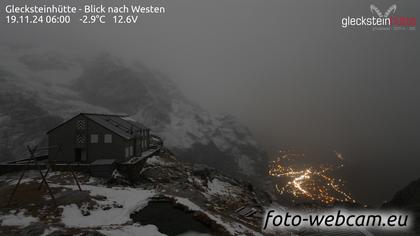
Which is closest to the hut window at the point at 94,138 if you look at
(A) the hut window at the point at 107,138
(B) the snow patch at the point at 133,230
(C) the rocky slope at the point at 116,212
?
(A) the hut window at the point at 107,138

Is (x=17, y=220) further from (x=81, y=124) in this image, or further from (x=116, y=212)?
(x=81, y=124)

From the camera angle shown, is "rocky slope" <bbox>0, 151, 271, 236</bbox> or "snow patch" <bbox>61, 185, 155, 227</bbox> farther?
"snow patch" <bbox>61, 185, 155, 227</bbox>

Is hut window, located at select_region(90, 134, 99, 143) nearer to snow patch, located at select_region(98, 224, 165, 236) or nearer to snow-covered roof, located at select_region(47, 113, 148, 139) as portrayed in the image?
snow-covered roof, located at select_region(47, 113, 148, 139)

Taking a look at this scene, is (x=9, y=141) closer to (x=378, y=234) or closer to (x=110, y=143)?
(x=110, y=143)

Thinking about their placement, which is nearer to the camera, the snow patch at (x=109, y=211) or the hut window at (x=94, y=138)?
the snow patch at (x=109, y=211)

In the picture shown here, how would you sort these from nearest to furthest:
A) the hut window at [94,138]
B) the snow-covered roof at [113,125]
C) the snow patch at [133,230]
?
the snow patch at [133,230], the hut window at [94,138], the snow-covered roof at [113,125]

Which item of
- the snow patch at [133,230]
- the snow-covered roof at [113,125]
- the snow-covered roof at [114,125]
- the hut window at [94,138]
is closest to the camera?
the snow patch at [133,230]

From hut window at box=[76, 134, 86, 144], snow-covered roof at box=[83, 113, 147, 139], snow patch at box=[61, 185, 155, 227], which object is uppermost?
snow-covered roof at box=[83, 113, 147, 139]

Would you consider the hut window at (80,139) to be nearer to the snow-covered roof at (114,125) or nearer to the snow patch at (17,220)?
the snow-covered roof at (114,125)

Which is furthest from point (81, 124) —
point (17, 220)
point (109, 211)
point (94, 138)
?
point (17, 220)

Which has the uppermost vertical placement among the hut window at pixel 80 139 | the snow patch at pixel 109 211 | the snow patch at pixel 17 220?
the hut window at pixel 80 139

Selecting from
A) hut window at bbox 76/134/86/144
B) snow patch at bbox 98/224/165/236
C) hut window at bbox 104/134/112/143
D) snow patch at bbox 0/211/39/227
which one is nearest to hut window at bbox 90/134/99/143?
hut window at bbox 76/134/86/144

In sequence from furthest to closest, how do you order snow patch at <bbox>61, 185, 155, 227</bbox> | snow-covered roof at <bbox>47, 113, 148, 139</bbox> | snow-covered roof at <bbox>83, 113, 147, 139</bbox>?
→ snow-covered roof at <bbox>83, 113, 147, 139</bbox>, snow-covered roof at <bbox>47, 113, 148, 139</bbox>, snow patch at <bbox>61, 185, 155, 227</bbox>

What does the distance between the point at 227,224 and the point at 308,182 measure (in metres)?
177
